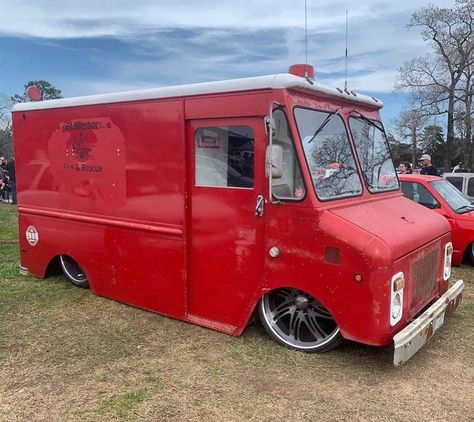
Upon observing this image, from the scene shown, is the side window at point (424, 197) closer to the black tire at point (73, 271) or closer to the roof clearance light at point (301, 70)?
the roof clearance light at point (301, 70)

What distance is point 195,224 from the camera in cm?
464

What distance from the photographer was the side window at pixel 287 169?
3.98 m

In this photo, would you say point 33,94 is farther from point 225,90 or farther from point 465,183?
point 465,183

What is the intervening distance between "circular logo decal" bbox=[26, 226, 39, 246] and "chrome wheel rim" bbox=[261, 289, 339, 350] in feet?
11.4

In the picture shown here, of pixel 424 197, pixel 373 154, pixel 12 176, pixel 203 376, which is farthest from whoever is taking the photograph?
pixel 12 176

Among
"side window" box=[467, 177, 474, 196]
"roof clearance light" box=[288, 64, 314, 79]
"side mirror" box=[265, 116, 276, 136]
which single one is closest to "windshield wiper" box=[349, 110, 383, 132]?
"roof clearance light" box=[288, 64, 314, 79]

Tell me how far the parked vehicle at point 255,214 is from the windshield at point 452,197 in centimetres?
290

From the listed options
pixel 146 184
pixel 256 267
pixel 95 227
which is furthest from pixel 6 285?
pixel 256 267

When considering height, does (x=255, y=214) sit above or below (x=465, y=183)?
→ above

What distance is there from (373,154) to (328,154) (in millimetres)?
862

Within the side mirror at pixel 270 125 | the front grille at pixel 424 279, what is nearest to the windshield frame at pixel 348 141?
the side mirror at pixel 270 125

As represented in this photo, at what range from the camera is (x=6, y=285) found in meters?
6.24

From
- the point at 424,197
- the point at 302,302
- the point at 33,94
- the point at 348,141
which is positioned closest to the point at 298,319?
the point at 302,302

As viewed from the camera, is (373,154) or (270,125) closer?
(270,125)
